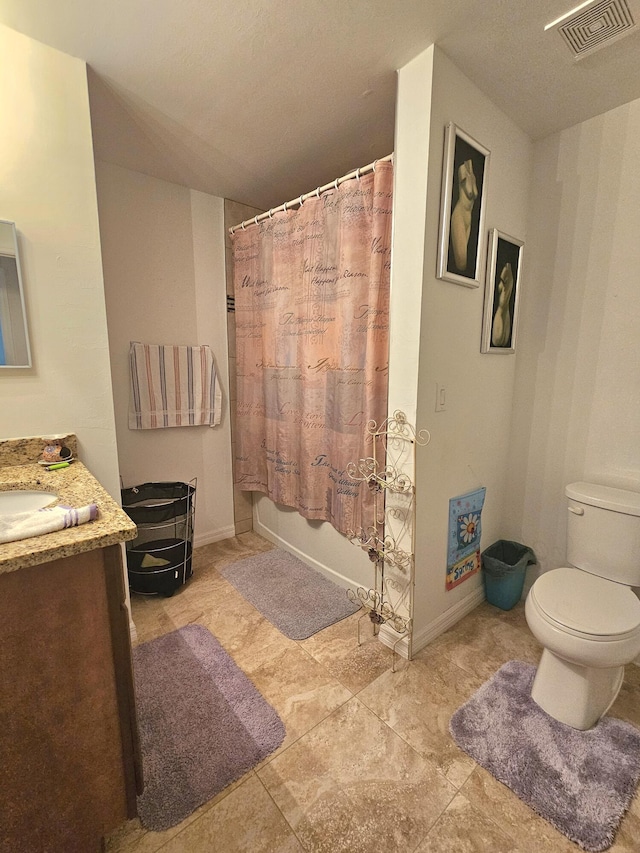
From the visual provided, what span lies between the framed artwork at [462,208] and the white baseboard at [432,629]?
153 centimetres

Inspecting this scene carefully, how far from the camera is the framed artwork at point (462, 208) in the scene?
1.44 metres

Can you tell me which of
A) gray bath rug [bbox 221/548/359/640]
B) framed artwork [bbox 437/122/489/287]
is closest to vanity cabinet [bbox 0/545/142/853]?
gray bath rug [bbox 221/548/359/640]

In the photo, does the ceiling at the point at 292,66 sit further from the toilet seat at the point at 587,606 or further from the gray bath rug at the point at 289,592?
the gray bath rug at the point at 289,592

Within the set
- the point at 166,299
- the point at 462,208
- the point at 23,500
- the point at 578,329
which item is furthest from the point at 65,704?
the point at 578,329

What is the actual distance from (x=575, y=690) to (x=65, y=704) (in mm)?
1579

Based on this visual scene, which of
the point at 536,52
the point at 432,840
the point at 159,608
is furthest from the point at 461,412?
the point at 159,608

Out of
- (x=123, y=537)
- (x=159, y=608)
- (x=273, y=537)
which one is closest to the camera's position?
(x=123, y=537)

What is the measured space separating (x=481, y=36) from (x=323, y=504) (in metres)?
2.03

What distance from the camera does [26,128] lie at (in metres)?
1.34

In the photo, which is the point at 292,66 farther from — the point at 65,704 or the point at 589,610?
the point at 589,610

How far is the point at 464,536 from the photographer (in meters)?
1.87

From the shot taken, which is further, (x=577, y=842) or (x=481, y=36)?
(x=481, y=36)

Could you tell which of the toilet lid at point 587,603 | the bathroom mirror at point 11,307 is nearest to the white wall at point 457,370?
the toilet lid at point 587,603

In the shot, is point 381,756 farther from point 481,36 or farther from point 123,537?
point 481,36
